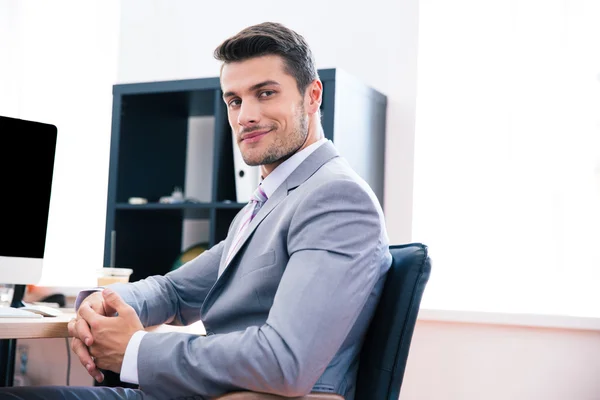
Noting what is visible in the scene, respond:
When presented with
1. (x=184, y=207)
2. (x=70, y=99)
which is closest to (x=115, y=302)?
(x=184, y=207)

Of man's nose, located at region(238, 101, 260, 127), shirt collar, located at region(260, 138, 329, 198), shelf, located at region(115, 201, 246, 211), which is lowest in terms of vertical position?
shelf, located at region(115, 201, 246, 211)

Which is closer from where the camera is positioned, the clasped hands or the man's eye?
the clasped hands

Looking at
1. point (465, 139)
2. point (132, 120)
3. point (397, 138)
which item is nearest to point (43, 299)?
point (132, 120)

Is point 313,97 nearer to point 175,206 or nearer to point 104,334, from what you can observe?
point 104,334

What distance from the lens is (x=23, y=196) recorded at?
6.59 feet

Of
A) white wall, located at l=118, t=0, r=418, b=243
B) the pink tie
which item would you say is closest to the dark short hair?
the pink tie

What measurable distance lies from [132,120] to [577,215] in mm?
1828

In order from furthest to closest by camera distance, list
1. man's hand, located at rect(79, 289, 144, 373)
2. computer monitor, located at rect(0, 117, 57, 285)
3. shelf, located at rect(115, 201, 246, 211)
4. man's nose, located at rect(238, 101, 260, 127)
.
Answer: shelf, located at rect(115, 201, 246, 211) → computer monitor, located at rect(0, 117, 57, 285) → man's nose, located at rect(238, 101, 260, 127) → man's hand, located at rect(79, 289, 144, 373)

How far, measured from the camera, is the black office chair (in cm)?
142

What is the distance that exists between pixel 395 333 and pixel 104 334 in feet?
1.78

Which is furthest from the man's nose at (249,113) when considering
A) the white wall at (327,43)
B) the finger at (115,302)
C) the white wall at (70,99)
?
the white wall at (70,99)

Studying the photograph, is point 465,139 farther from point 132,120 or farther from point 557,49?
point 132,120

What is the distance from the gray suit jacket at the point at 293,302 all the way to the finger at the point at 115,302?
15 centimetres

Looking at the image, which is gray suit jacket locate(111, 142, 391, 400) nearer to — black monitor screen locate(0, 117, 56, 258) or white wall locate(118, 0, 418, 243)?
black monitor screen locate(0, 117, 56, 258)
